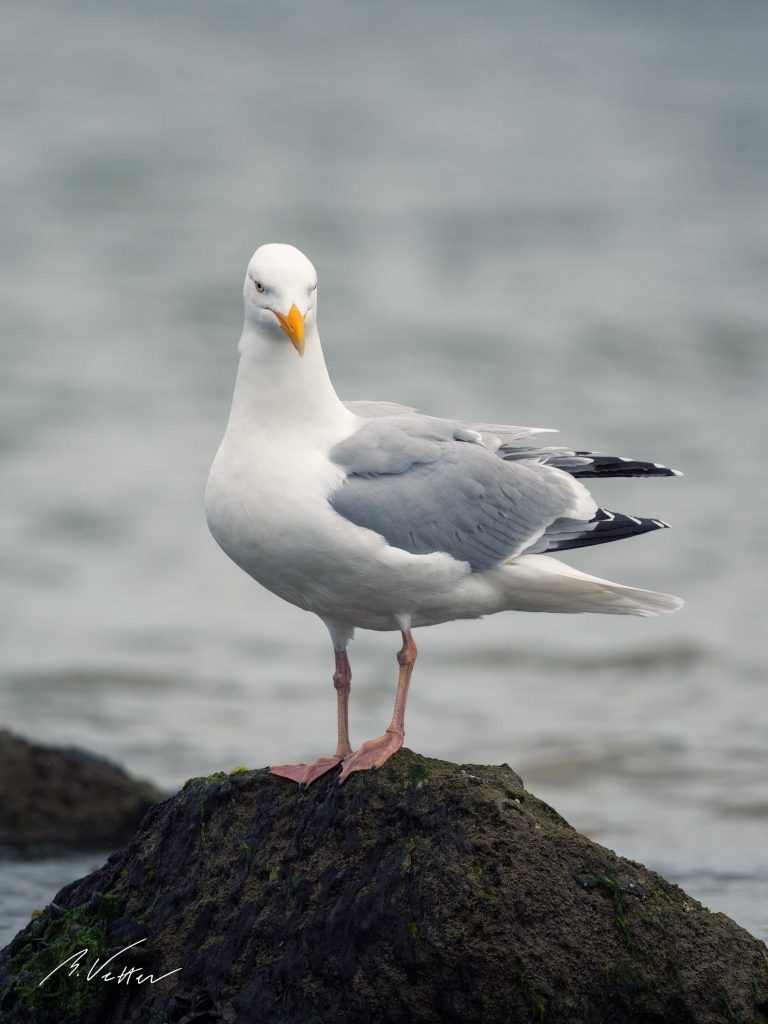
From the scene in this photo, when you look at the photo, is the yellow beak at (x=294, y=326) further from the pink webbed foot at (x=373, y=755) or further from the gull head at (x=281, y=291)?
the pink webbed foot at (x=373, y=755)

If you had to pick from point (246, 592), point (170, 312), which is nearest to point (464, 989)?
point (246, 592)

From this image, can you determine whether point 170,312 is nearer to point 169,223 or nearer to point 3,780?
point 169,223

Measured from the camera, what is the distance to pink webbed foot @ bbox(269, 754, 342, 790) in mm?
5656

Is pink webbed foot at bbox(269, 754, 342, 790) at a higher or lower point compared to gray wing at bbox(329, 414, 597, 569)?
lower

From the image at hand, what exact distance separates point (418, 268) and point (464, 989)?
58.1 feet

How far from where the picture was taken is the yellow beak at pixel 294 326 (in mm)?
5648

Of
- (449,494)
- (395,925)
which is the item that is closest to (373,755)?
(395,925)

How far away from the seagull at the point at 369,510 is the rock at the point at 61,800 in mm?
2862

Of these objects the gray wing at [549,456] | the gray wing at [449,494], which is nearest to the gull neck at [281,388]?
the gray wing at [449,494]

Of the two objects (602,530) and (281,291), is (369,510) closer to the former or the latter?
(281,291)

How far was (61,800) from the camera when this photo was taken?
8.72m

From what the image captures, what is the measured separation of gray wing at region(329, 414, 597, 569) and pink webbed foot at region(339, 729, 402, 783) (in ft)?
2.17
